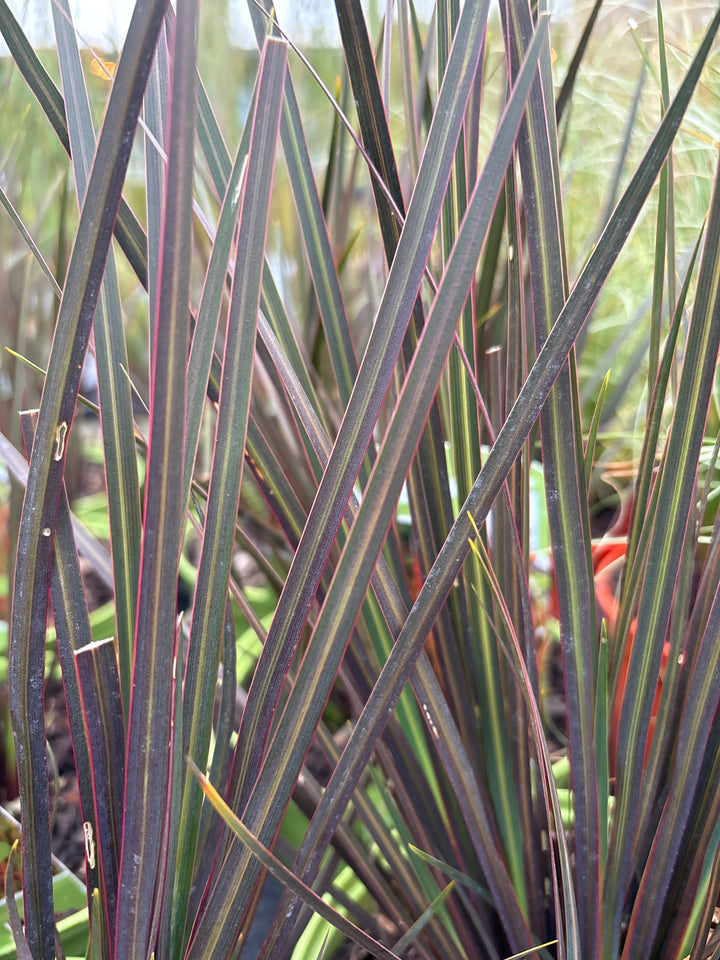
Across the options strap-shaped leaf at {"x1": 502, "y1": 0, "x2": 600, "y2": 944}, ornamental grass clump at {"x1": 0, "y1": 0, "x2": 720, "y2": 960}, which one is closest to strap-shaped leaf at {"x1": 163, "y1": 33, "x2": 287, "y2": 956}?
ornamental grass clump at {"x1": 0, "y1": 0, "x2": 720, "y2": 960}

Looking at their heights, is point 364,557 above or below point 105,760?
above

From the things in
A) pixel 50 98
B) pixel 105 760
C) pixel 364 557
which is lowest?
pixel 105 760

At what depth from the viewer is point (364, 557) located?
24 centimetres

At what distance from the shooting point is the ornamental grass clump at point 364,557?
23 cm

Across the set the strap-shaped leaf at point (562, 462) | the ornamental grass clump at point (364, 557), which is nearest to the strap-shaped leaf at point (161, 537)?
the ornamental grass clump at point (364, 557)

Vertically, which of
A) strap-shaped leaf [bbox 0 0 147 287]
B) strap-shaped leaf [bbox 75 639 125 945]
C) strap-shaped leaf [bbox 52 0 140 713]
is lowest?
strap-shaped leaf [bbox 75 639 125 945]

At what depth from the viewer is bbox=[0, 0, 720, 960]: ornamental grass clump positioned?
23 centimetres

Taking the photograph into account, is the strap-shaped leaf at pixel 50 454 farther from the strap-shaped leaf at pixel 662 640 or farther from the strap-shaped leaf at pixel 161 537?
the strap-shaped leaf at pixel 662 640

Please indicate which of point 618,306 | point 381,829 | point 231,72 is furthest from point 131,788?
point 231,72

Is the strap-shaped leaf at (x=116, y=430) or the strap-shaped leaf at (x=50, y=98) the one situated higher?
the strap-shaped leaf at (x=50, y=98)

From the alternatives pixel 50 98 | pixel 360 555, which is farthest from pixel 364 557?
pixel 50 98

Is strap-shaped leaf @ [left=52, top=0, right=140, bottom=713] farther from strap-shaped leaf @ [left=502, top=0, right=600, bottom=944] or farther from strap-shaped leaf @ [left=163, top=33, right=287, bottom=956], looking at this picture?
strap-shaped leaf @ [left=502, top=0, right=600, bottom=944]

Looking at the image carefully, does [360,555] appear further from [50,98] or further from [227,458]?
[50,98]

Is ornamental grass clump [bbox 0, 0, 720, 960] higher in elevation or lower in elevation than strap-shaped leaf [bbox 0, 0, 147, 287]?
lower
